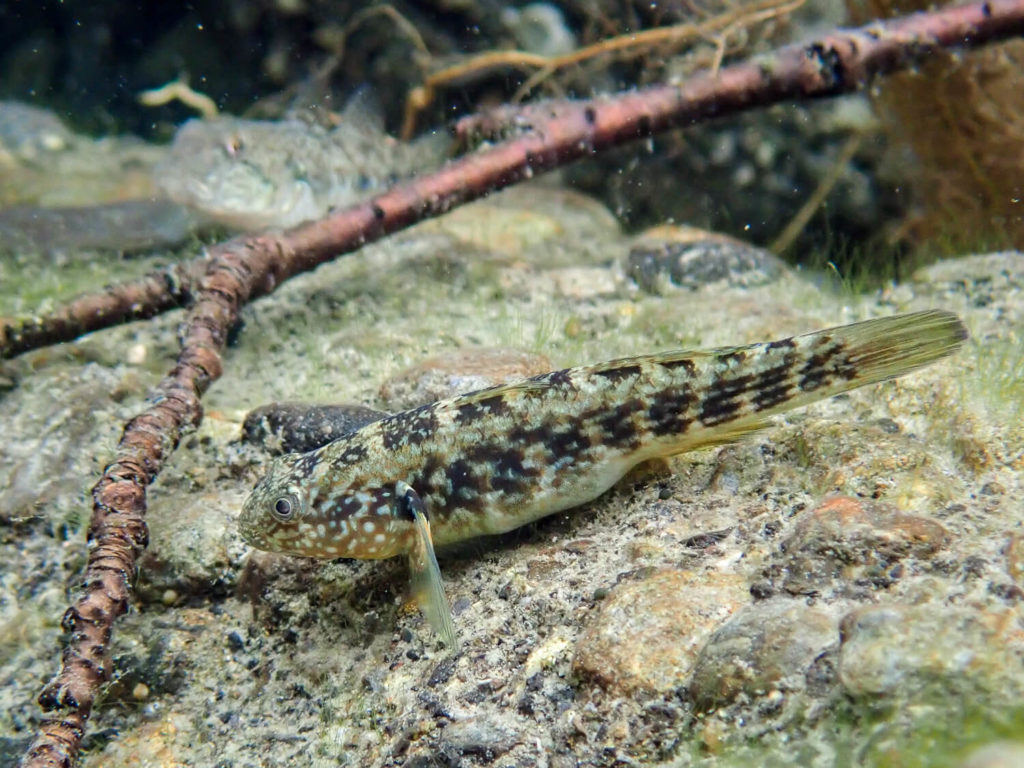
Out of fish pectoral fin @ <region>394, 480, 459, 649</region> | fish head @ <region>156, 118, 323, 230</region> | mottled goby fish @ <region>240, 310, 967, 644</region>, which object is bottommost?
fish pectoral fin @ <region>394, 480, 459, 649</region>

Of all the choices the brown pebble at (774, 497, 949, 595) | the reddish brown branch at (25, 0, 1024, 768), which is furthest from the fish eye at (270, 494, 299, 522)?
the brown pebble at (774, 497, 949, 595)

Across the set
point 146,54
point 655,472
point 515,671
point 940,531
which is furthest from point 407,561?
point 146,54

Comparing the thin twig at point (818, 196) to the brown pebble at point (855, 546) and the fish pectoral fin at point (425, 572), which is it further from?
the fish pectoral fin at point (425, 572)

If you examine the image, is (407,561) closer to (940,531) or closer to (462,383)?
(462,383)

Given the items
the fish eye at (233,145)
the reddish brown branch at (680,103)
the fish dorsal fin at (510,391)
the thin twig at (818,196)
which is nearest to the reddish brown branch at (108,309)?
the reddish brown branch at (680,103)

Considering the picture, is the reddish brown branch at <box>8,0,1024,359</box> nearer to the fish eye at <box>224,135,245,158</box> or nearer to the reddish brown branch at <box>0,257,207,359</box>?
the reddish brown branch at <box>0,257,207,359</box>

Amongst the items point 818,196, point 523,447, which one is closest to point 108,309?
point 523,447

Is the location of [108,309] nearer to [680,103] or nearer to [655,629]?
[655,629]
